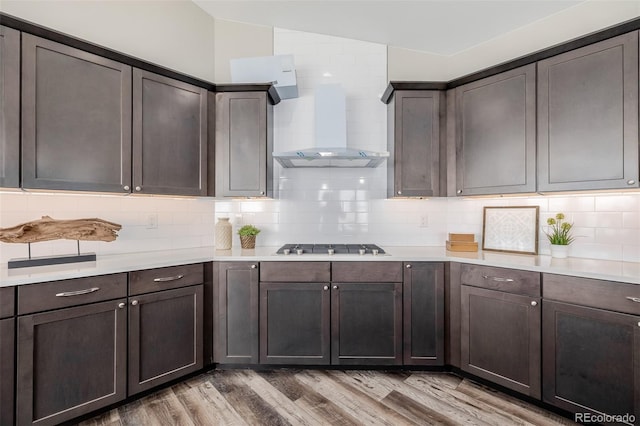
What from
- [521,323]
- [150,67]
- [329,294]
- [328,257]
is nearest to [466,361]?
[521,323]

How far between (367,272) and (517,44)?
231 cm

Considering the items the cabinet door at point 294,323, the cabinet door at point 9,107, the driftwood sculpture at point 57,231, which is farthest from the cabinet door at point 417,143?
the cabinet door at point 9,107

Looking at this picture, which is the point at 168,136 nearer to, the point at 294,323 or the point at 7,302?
the point at 7,302

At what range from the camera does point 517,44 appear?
2.37 m

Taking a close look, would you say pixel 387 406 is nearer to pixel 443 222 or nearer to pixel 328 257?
pixel 328 257

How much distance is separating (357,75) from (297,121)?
2.44ft

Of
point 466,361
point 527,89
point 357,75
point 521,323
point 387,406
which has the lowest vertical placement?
point 387,406

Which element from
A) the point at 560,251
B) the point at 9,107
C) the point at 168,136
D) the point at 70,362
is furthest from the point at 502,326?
the point at 9,107

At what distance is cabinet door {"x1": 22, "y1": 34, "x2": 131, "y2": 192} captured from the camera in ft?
5.24

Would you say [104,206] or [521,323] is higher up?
[104,206]

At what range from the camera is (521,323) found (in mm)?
1809

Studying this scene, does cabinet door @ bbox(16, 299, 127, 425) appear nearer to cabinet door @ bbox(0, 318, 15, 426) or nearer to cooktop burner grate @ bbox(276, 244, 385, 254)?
cabinet door @ bbox(0, 318, 15, 426)

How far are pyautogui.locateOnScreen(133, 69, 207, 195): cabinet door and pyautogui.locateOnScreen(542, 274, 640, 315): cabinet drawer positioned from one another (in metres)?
2.55

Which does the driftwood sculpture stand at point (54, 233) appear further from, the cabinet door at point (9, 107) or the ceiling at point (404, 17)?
the ceiling at point (404, 17)
